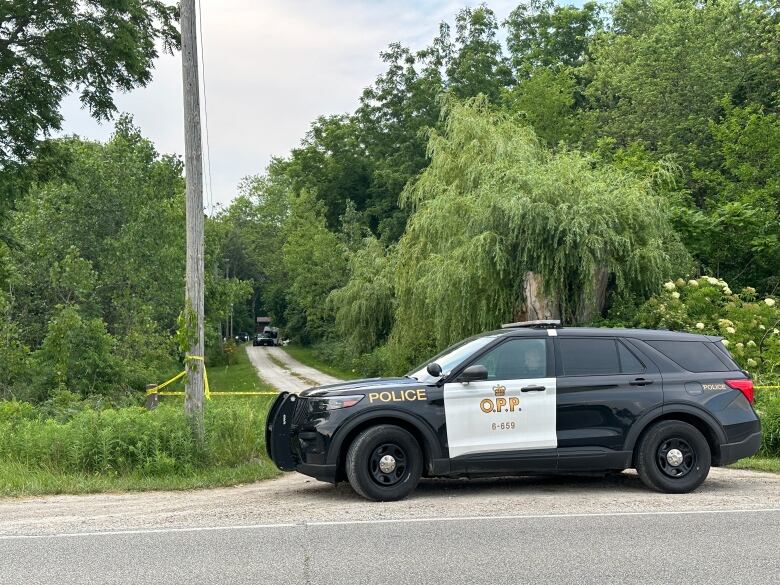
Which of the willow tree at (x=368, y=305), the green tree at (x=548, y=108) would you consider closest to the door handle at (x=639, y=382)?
the willow tree at (x=368, y=305)

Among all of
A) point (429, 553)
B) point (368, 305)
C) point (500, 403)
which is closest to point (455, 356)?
point (500, 403)

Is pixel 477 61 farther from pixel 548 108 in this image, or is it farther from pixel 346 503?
pixel 346 503

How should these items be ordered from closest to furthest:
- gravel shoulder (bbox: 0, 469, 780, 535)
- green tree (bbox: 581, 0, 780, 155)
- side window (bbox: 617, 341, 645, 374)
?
gravel shoulder (bbox: 0, 469, 780, 535)
side window (bbox: 617, 341, 645, 374)
green tree (bbox: 581, 0, 780, 155)

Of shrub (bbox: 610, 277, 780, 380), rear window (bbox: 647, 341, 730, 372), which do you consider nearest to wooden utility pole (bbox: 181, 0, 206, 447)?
rear window (bbox: 647, 341, 730, 372)

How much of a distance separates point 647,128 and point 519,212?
20.7 m

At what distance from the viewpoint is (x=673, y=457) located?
28.8 feet

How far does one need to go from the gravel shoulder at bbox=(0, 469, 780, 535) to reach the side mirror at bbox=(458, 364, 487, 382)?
128 cm

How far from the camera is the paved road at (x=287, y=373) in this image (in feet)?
115

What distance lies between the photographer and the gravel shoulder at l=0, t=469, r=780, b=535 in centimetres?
753

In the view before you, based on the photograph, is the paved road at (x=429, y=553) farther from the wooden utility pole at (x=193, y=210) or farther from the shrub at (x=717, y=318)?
the shrub at (x=717, y=318)

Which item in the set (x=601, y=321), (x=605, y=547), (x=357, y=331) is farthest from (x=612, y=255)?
(x=357, y=331)

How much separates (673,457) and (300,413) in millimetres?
4134

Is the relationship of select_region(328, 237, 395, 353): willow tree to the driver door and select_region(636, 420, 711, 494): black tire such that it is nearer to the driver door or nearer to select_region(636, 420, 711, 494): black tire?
the driver door

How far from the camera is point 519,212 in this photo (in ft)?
56.2
